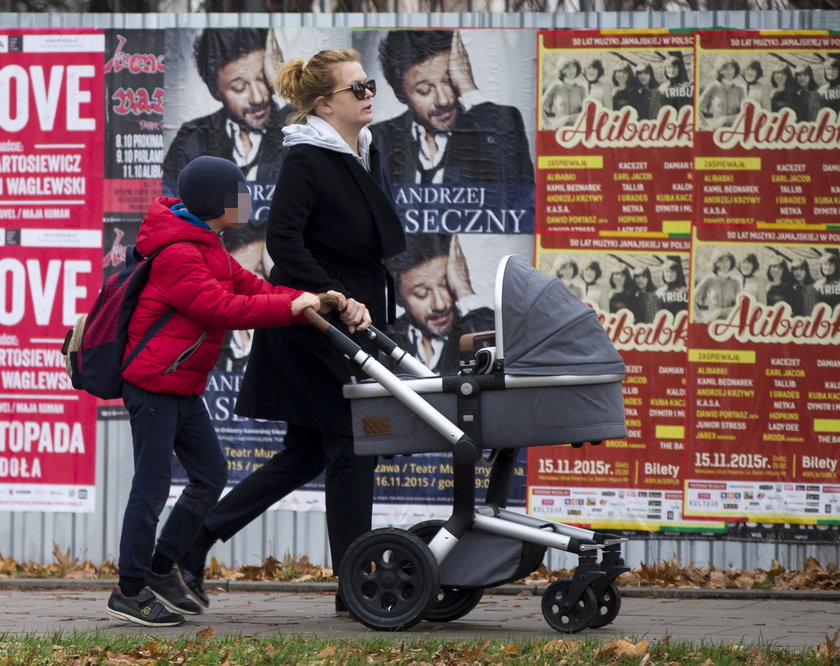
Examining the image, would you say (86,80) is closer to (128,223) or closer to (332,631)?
(128,223)

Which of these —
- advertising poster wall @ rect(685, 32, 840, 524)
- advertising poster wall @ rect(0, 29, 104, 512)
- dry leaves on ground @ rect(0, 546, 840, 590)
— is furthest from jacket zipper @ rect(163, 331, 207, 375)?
advertising poster wall @ rect(685, 32, 840, 524)

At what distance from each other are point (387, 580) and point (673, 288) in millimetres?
2928

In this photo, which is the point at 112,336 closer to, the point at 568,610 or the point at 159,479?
the point at 159,479

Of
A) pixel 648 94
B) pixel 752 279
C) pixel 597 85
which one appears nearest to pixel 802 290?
pixel 752 279

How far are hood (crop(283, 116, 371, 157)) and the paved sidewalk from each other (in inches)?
79.5

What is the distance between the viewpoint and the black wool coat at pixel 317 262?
573 centimetres

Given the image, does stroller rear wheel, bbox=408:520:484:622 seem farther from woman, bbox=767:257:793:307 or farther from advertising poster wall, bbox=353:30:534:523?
woman, bbox=767:257:793:307

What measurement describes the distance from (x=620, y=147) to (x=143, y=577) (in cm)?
362

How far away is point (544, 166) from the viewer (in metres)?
7.66

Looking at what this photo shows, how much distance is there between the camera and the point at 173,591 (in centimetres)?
574

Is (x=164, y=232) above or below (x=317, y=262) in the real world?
above

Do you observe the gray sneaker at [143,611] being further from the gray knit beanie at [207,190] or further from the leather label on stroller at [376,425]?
the gray knit beanie at [207,190]

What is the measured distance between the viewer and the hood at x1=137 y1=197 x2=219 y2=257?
557 cm

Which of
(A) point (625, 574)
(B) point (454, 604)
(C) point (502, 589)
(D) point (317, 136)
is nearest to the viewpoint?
(B) point (454, 604)
